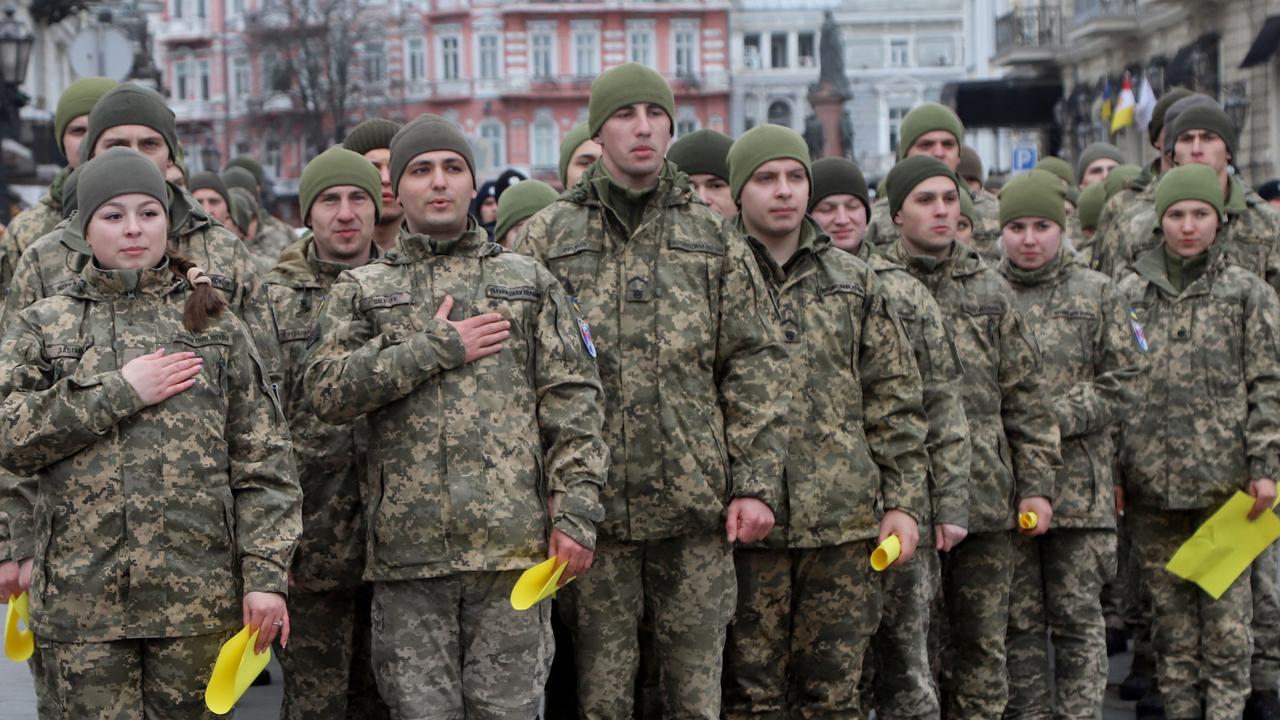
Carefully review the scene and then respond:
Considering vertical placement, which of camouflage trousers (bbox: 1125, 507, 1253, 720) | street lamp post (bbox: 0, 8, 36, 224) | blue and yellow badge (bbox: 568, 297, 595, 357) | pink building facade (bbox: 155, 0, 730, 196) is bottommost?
camouflage trousers (bbox: 1125, 507, 1253, 720)

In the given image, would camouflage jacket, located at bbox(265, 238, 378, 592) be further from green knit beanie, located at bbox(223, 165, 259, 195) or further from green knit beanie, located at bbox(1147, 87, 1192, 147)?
green knit beanie, located at bbox(223, 165, 259, 195)

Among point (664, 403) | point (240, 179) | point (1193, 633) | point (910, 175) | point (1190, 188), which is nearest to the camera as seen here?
point (664, 403)

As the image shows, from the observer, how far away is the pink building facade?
89.3 m

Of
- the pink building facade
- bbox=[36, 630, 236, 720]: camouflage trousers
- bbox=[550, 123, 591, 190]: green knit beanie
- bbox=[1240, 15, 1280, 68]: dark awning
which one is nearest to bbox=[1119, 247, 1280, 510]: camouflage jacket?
bbox=[550, 123, 591, 190]: green knit beanie

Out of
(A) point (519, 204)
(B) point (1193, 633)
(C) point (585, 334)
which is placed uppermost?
(A) point (519, 204)

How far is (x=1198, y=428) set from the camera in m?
8.01

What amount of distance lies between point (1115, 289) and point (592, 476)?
3.19m

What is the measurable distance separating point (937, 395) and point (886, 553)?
873mm

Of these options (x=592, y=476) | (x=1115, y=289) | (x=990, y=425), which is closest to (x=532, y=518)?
(x=592, y=476)

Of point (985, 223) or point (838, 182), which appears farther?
point (985, 223)

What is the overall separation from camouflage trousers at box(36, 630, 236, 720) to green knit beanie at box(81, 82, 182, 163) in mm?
2061

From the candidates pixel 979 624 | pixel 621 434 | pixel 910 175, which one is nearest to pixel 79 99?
pixel 621 434

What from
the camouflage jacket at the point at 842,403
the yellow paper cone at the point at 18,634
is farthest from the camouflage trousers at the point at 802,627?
the yellow paper cone at the point at 18,634

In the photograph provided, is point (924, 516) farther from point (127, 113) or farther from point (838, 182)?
point (127, 113)
